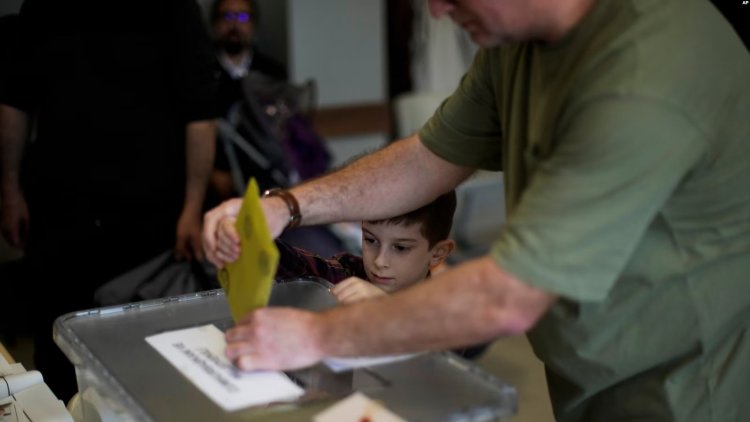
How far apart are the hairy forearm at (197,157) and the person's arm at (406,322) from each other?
1.08m

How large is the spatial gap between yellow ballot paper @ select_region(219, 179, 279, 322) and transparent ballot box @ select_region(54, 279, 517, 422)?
0.09 m

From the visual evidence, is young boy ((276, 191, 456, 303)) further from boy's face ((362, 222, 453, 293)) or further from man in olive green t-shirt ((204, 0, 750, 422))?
man in olive green t-shirt ((204, 0, 750, 422))

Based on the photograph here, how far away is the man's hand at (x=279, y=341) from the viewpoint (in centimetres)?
100

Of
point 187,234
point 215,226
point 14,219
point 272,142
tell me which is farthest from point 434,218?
point 272,142

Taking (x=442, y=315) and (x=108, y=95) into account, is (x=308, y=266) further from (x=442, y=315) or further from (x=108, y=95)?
(x=108, y=95)

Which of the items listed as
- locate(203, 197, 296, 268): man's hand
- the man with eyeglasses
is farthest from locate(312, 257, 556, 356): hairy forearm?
the man with eyeglasses

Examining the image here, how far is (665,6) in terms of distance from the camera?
1009mm

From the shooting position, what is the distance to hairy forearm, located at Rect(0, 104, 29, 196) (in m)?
1.81

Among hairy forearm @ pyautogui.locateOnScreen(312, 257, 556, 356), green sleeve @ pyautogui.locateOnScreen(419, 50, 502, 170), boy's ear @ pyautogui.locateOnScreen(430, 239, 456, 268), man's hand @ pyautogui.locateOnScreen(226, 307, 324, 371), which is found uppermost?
green sleeve @ pyautogui.locateOnScreen(419, 50, 502, 170)

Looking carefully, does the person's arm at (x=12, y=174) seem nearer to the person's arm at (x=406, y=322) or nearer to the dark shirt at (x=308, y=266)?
the dark shirt at (x=308, y=266)

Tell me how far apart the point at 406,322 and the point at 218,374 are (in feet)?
0.77

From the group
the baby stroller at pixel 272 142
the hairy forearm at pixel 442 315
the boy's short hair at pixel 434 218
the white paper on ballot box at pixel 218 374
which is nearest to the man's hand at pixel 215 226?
the white paper on ballot box at pixel 218 374

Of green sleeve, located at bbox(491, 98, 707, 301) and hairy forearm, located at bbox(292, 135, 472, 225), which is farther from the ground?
green sleeve, located at bbox(491, 98, 707, 301)

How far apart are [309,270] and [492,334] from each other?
550 mm
